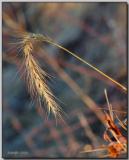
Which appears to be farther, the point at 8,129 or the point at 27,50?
the point at 8,129

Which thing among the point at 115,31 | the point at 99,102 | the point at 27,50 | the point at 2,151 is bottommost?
the point at 2,151

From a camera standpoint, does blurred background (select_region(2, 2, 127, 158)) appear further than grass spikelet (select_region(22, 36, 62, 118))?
Yes

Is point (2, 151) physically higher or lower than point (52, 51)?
lower

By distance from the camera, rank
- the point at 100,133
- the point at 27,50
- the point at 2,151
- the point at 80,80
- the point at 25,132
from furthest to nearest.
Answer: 1. the point at 80,80
2. the point at 25,132
3. the point at 100,133
4. the point at 2,151
5. the point at 27,50

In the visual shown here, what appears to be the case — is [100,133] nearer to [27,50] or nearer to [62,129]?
[62,129]

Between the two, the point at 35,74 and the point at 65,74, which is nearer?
the point at 35,74

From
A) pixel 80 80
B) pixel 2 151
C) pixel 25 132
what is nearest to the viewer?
pixel 2 151

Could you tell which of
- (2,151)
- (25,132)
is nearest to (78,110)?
(25,132)

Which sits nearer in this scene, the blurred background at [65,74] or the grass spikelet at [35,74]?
the grass spikelet at [35,74]
